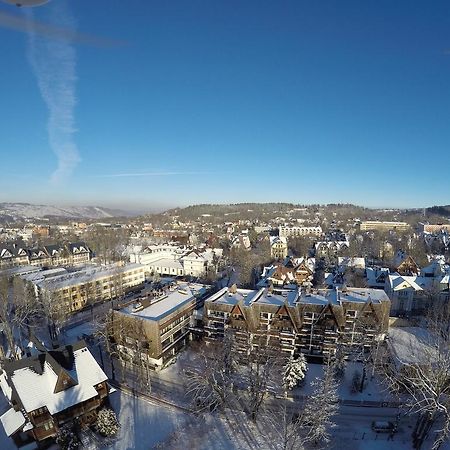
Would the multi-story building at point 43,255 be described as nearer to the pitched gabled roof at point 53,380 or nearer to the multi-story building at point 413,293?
the pitched gabled roof at point 53,380

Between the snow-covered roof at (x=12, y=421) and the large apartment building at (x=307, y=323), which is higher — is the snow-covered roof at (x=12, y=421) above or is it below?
below

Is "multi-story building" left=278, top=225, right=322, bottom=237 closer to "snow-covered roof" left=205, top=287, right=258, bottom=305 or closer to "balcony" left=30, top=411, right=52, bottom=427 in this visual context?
"snow-covered roof" left=205, top=287, right=258, bottom=305

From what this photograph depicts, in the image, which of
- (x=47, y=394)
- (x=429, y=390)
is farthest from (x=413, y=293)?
(x=47, y=394)

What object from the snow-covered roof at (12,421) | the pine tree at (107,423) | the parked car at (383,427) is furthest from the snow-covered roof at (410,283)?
the snow-covered roof at (12,421)

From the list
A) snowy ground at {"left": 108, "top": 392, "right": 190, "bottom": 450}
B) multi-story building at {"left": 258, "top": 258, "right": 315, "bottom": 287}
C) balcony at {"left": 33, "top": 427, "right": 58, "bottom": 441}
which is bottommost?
snowy ground at {"left": 108, "top": 392, "right": 190, "bottom": 450}

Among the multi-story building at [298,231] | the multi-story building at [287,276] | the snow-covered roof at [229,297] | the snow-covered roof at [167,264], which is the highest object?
the multi-story building at [298,231]

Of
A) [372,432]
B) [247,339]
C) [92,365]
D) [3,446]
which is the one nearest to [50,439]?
[3,446]

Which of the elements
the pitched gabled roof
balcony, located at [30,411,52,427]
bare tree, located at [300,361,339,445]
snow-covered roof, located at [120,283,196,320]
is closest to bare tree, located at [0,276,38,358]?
snow-covered roof, located at [120,283,196,320]
